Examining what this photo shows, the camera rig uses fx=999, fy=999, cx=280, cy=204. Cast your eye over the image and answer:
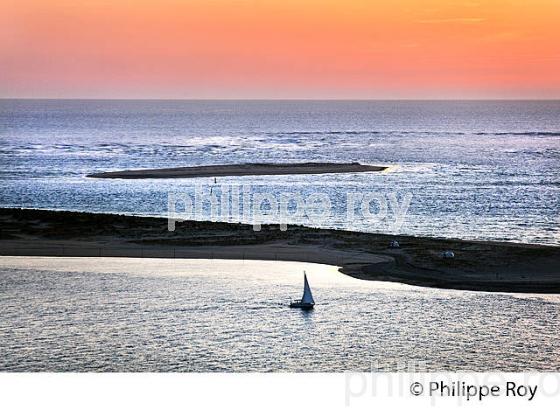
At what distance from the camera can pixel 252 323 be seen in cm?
3772

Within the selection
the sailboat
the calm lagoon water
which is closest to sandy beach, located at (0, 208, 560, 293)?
the calm lagoon water

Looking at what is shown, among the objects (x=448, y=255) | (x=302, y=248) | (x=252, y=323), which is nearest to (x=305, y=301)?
(x=252, y=323)

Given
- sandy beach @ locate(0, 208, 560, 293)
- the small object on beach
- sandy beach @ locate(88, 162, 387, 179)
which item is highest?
the small object on beach

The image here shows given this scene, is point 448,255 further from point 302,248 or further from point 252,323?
point 252,323

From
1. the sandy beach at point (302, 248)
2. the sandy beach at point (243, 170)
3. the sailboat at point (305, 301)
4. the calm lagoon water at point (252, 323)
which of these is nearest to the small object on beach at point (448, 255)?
the sandy beach at point (302, 248)

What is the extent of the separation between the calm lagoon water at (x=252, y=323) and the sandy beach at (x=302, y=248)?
8.08 ft

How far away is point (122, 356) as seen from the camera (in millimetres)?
32156

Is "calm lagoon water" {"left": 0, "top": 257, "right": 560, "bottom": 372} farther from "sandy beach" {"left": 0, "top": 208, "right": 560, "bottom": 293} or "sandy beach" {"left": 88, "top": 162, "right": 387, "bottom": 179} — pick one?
"sandy beach" {"left": 88, "top": 162, "right": 387, "bottom": 179}

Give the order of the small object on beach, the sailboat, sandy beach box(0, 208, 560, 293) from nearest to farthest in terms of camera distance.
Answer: the sailboat, sandy beach box(0, 208, 560, 293), the small object on beach

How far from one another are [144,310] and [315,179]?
221 feet

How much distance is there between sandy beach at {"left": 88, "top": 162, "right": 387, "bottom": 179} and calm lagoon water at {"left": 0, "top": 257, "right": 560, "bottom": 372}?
2282 inches

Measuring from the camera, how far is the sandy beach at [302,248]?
1889 inches

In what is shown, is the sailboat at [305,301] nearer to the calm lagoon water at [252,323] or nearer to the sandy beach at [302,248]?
the calm lagoon water at [252,323]

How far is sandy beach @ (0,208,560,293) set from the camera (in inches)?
1889
